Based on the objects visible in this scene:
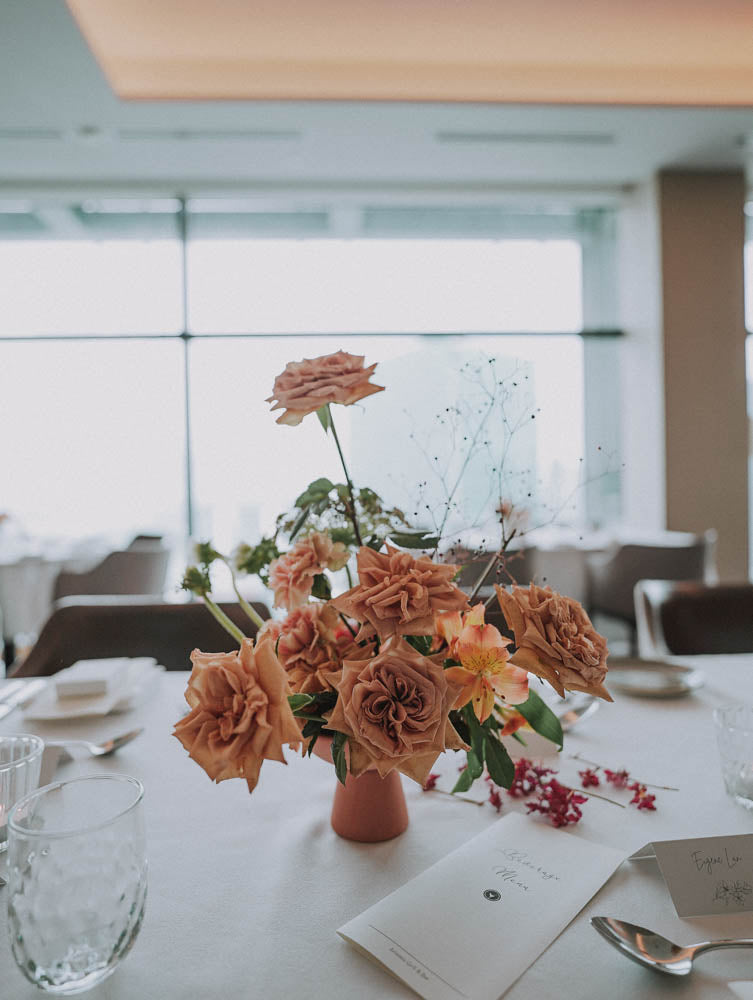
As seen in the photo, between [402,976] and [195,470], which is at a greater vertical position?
[195,470]

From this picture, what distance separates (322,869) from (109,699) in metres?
0.62

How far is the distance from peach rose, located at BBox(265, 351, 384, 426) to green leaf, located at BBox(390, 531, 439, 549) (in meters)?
0.14

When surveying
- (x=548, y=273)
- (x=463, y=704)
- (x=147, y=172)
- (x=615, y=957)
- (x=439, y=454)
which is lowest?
(x=615, y=957)

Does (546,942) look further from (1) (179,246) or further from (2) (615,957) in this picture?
(1) (179,246)

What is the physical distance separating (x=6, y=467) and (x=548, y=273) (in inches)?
167

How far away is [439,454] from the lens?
2.73 feet

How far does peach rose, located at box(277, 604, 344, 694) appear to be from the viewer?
70 centimetres

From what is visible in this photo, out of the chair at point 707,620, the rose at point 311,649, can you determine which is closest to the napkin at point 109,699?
the rose at point 311,649

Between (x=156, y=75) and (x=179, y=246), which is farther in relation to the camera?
(x=179, y=246)

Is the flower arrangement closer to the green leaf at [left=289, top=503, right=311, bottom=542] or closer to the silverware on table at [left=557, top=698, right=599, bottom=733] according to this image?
the green leaf at [left=289, top=503, right=311, bottom=542]

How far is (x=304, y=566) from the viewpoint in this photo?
74 cm

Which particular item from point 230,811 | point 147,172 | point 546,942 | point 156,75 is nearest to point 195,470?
point 147,172

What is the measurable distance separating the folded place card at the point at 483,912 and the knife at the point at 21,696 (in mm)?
803

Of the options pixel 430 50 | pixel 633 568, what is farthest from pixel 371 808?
pixel 430 50
